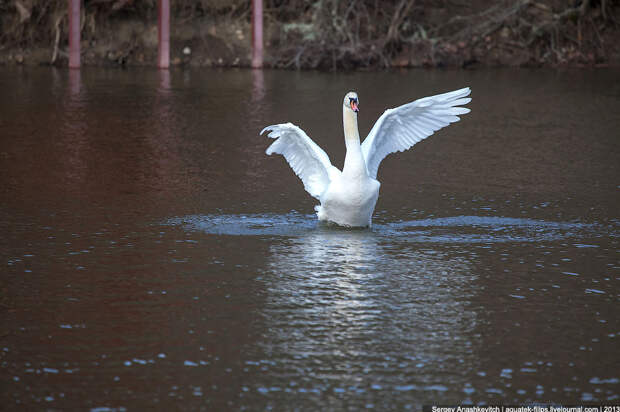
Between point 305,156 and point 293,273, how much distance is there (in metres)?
2.04

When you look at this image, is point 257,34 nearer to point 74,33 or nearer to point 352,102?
point 74,33

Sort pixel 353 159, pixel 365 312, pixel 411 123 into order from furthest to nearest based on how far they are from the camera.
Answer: pixel 411 123
pixel 353 159
pixel 365 312

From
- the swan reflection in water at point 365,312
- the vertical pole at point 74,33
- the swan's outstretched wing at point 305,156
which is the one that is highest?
the vertical pole at point 74,33

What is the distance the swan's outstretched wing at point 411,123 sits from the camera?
9203 millimetres

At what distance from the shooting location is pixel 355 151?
8.44 m

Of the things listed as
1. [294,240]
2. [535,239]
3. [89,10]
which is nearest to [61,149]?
[294,240]

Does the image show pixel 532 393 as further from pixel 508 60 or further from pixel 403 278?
pixel 508 60

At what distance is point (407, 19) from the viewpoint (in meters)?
25.3

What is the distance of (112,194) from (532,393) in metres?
5.71

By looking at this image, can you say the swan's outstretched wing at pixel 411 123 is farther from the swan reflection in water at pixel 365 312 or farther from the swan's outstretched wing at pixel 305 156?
the swan reflection in water at pixel 365 312

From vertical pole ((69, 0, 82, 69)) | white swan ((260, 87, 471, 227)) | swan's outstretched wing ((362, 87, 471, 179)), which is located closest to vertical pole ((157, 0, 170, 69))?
vertical pole ((69, 0, 82, 69))

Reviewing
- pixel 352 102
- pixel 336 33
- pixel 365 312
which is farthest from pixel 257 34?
pixel 365 312

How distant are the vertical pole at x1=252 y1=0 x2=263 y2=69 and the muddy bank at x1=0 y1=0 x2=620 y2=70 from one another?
0.43m

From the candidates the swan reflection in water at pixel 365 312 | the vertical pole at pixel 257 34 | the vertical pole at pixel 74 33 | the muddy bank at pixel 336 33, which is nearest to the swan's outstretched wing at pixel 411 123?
the swan reflection in water at pixel 365 312
